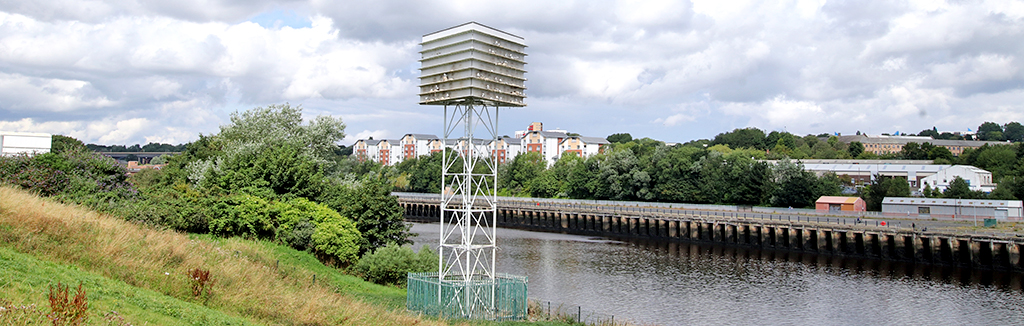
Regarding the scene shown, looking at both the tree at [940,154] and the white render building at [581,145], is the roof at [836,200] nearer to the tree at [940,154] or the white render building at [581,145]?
the tree at [940,154]

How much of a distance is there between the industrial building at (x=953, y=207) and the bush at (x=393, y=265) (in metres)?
49.5

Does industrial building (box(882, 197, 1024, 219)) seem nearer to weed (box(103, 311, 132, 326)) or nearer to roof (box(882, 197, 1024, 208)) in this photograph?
roof (box(882, 197, 1024, 208))

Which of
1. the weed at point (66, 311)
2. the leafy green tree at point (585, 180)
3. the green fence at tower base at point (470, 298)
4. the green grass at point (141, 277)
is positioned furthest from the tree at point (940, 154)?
the weed at point (66, 311)

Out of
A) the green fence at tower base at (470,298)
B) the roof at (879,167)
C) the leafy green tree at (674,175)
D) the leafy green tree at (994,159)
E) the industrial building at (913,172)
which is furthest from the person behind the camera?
the roof at (879,167)

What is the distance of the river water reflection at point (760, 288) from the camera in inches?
1236

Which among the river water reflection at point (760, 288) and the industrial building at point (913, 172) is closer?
the river water reflection at point (760, 288)

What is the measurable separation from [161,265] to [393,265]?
1313cm

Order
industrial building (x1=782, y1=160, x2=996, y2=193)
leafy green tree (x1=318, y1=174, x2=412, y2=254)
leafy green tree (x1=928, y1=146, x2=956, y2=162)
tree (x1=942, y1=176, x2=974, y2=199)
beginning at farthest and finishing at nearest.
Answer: leafy green tree (x1=928, y1=146, x2=956, y2=162), industrial building (x1=782, y1=160, x2=996, y2=193), tree (x1=942, y1=176, x2=974, y2=199), leafy green tree (x1=318, y1=174, x2=412, y2=254)

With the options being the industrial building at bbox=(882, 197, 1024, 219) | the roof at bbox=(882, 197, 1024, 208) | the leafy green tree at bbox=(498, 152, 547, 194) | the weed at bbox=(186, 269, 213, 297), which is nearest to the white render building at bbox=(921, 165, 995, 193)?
the roof at bbox=(882, 197, 1024, 208)

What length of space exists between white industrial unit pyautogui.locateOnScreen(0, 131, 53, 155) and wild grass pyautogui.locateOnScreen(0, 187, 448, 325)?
90.7 ft

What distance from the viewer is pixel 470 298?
25000 millimetres

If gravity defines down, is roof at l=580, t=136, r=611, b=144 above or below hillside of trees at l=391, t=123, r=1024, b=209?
above

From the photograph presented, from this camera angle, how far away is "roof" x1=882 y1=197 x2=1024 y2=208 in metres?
59.1

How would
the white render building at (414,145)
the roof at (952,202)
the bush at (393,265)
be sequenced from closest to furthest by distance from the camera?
the bush at (393,265), the roof at (952,202), the white render building at (414,145)
